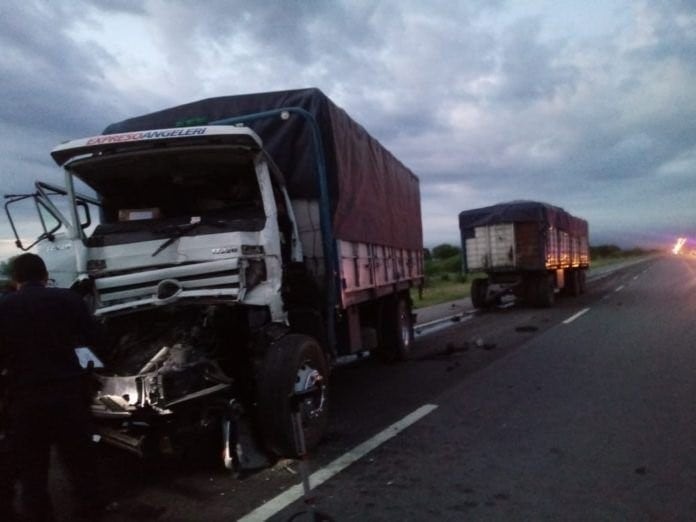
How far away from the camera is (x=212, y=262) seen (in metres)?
5.06

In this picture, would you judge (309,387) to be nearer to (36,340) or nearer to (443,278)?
(36,340)

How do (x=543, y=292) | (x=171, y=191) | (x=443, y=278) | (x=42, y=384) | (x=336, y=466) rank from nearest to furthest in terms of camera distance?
(x=42, y=384) → (x=336, y=466) → (x=171, y=191) → (x=543, y=292) → (x=443, y=278)

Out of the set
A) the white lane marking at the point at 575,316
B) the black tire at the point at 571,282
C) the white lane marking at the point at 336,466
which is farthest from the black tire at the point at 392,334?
the black tire at the point at 571,282

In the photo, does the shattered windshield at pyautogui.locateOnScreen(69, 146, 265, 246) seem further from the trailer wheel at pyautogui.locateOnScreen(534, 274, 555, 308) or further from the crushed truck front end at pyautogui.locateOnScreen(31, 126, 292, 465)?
the trailer wheel at pyautogui.locateOnScreen(534, 274, 555, 308)

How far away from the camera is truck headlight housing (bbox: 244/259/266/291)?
16.8 ft

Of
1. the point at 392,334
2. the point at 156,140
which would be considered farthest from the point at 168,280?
the point at 392,334

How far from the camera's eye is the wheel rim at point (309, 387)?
5133 millimetres

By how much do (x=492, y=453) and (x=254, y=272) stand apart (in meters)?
2.47

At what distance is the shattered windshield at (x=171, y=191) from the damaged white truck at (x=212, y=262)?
0.02 metres

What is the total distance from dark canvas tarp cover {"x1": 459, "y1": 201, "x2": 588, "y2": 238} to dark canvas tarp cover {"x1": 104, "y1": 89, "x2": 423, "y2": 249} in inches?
458

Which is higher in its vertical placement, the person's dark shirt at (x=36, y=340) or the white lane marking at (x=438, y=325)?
the person's dark shirt at (x=36, y=340)

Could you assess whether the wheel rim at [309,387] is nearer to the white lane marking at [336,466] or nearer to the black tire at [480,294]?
the white lane marking at [336,466]

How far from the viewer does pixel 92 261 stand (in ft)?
17.2

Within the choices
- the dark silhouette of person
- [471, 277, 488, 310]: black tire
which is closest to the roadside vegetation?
[471, 277, 488, 310]: black tire
